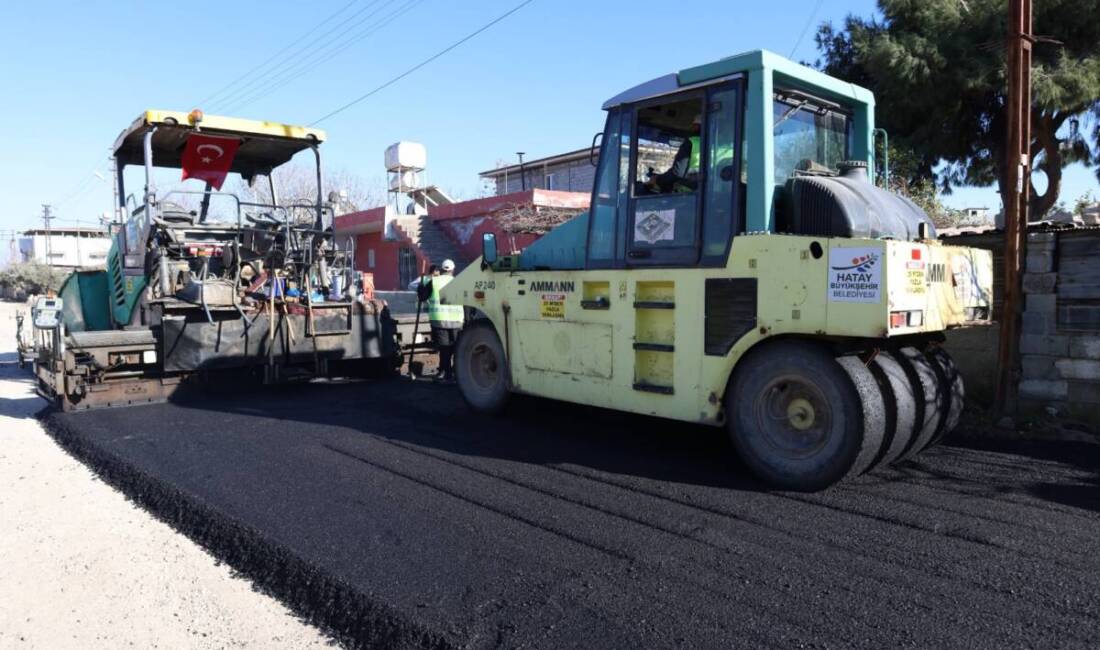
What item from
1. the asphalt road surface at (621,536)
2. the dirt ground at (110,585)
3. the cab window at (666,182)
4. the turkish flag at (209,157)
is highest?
the turkish flag at (209,157)

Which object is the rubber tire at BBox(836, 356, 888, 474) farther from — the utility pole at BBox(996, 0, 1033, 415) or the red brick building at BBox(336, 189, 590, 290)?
the red brick building at BBox(336, 189, 590, 290)

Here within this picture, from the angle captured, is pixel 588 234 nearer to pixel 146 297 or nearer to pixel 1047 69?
pixel 146 297

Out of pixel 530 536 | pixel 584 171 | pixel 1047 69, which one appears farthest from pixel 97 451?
pixel 584 171

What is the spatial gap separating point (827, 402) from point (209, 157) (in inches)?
294

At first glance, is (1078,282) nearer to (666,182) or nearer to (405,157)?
(666,182)

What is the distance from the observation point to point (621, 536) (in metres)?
4.15

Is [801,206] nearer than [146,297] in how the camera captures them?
Yes

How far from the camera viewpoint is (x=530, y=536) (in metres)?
4.20

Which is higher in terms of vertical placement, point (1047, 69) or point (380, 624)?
point (1047, 69)

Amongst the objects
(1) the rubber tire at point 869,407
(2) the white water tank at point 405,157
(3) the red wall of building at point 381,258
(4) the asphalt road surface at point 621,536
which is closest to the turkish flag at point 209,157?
(4) the asphalt road surface at point 621,536

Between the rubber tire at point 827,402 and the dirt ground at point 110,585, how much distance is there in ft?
9.34

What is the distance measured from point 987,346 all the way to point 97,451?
7.55 meters

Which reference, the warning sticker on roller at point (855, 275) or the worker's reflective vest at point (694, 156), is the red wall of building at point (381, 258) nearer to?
the worker's reflective vest at point (694, 156)

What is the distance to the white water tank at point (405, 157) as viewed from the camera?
93.6ft
